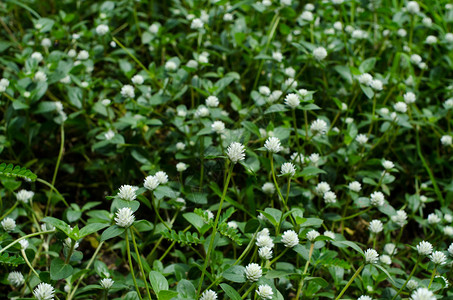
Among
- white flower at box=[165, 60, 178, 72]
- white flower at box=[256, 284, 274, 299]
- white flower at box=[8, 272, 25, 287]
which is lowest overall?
white flower at box=[8, 272, 25, 287]

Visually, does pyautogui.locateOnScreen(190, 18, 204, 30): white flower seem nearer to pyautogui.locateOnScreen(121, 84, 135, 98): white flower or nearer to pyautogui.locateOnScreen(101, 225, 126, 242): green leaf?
pyautogui.locateOnScreen(121, 84, 135, 98): white flower

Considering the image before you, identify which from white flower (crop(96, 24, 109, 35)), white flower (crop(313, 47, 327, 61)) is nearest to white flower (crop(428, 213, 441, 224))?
white flower (crop(313, 47, 327, 61))

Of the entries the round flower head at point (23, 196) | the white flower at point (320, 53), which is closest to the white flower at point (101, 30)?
the round flower head at point (23, 196)

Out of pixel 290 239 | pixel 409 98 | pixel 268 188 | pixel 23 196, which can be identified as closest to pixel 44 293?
pixel 23 196

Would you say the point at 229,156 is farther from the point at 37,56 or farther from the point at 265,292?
the point at 37,56

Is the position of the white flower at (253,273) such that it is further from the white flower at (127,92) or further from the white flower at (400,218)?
the white flower at (127,92)

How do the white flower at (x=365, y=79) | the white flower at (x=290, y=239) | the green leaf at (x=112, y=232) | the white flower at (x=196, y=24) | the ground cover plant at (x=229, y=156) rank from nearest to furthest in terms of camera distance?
1. the green leaf at (x=112, y=232)
2. the white flower at (x=290, y=239)
3. the ground cover plant at (x=229, y=156)
4. the white flower at (x=365, y=79)
5. the white flower at (x=196, y=24)

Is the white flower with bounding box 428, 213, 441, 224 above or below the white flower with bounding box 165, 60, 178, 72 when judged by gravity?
below

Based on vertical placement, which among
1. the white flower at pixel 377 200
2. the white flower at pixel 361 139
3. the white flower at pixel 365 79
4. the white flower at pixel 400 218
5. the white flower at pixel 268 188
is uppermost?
the white flower at pixel 365 79
